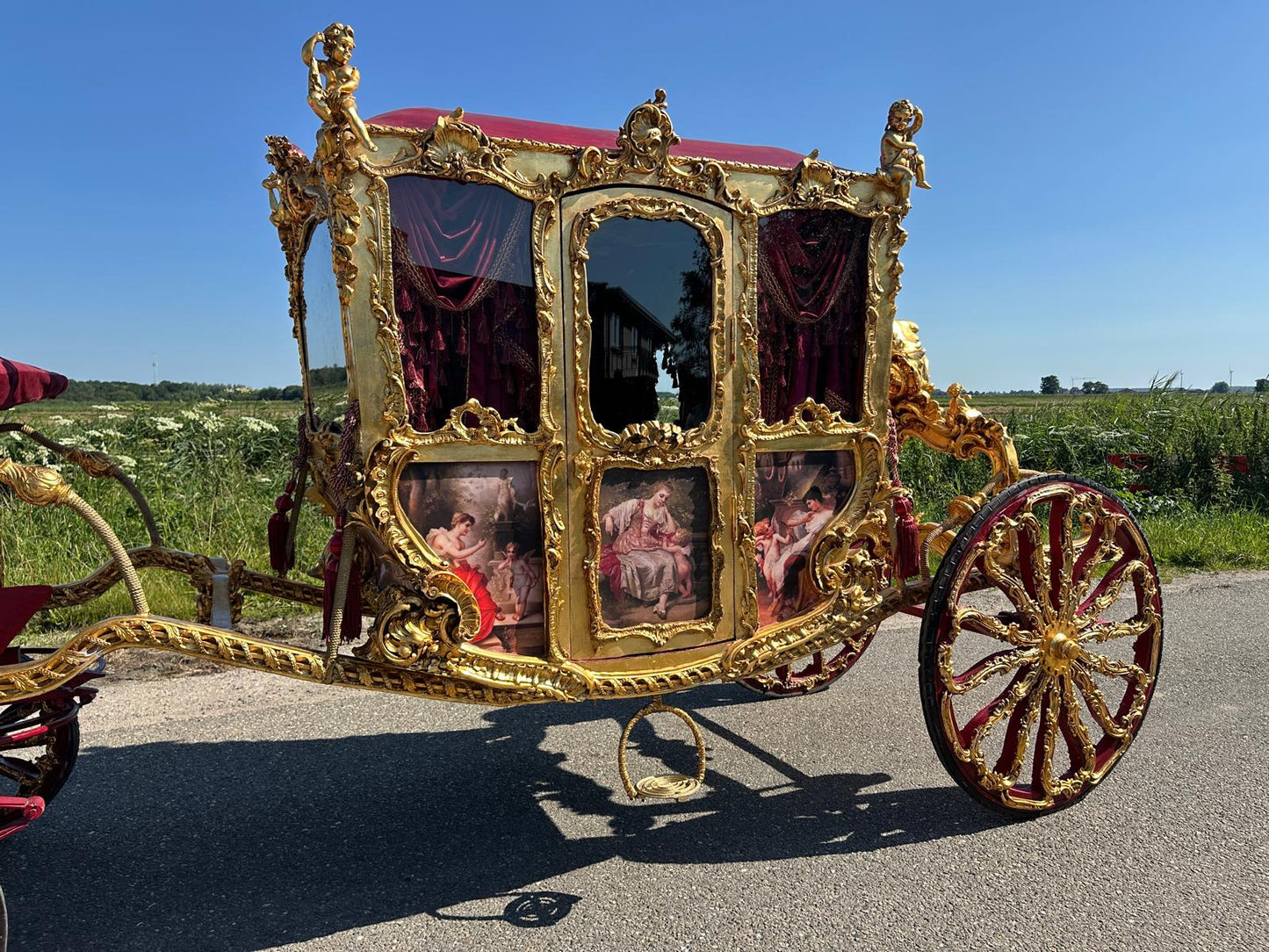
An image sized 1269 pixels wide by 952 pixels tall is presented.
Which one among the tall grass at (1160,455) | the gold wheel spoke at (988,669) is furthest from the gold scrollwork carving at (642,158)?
the tall grass at (1160,455)

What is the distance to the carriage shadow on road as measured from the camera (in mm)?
2658

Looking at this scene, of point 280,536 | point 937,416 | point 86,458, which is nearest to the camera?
point 86,458

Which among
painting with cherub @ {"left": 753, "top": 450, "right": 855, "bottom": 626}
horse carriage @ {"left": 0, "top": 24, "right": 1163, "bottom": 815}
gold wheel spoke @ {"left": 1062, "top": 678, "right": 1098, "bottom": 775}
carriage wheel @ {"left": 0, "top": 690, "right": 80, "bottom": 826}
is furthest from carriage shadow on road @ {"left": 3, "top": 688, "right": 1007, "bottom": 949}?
painting with cherub @ {"left": 753, "top": 450, "right": 855, "bottom": 626}

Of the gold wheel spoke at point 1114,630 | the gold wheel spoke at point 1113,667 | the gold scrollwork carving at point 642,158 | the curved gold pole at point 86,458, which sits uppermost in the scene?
the gold scrollwork carving at point 642,158

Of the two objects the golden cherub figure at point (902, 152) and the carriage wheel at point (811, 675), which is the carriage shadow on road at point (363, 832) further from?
the golden cherub figure at point (902, 152)

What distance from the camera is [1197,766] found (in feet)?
11.8

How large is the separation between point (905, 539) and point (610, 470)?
1.23 meters

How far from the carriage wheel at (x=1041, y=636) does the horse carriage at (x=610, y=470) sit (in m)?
0.01

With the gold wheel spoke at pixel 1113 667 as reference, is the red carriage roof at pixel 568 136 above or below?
above

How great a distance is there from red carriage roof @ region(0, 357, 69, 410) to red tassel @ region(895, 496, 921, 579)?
9.27 feet

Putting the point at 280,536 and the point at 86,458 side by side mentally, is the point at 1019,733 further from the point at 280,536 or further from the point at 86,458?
the point at 86,458

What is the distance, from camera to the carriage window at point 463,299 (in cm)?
265

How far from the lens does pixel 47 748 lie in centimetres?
316

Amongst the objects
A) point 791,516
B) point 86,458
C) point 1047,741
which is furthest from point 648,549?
point 86,458
